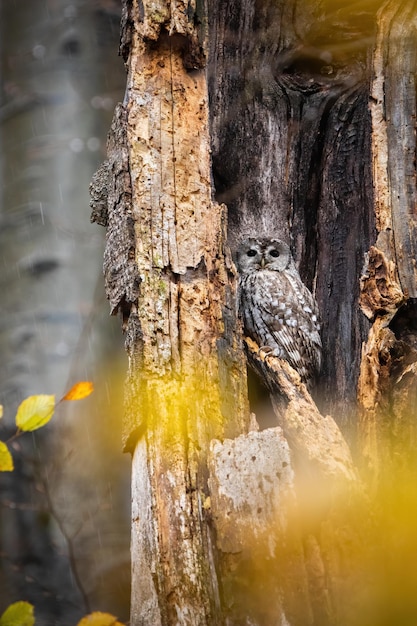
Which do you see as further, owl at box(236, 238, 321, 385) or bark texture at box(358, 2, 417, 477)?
owl at box(236, 238, 321, 385)

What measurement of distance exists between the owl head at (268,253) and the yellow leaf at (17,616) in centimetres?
177

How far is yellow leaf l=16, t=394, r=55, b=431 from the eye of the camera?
198cm

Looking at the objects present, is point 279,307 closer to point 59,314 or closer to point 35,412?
point 59,314

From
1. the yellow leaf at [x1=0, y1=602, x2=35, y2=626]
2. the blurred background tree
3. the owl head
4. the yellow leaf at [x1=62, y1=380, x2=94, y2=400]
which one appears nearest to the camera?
the yellow leaf at [x1=0, y1=602, x2=35, y2=626]

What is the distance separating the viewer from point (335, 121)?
301cm

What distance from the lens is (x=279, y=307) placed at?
3.32 m

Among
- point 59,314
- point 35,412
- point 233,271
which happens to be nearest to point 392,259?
point 233,271

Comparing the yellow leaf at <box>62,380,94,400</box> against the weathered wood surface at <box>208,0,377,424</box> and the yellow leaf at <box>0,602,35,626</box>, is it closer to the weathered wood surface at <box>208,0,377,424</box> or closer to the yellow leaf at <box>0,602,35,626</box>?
the yellow leaf at <box>0,602,35,626</box>

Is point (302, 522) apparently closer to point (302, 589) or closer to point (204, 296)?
point (302, 589)

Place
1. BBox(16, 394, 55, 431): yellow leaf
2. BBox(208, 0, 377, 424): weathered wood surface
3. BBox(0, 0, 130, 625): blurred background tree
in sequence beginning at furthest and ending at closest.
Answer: BBox(0, 0, 130, 625): blurred background tree < BBox(208, 0, 377, 424): weathered wood surface < BBox(16, 394, 55, 431): yellow leaf

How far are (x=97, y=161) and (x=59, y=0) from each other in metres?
1.05

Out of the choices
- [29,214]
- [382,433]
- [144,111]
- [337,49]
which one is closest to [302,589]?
[382,433]

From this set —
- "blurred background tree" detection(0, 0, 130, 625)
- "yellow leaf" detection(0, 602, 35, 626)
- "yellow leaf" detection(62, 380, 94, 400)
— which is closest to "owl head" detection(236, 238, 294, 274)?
"yellow leaf" detection(62, 380, 94, 400)

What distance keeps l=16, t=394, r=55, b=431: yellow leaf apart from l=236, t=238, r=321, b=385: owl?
118 centimetres
